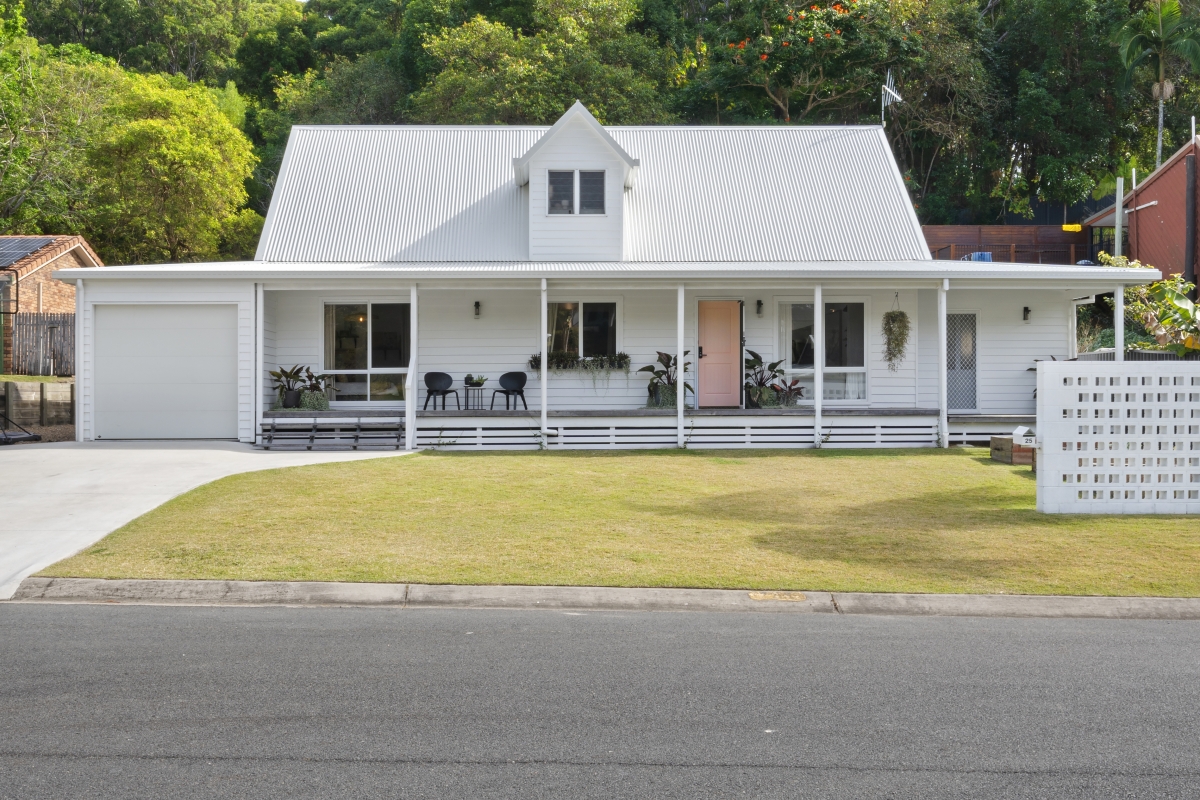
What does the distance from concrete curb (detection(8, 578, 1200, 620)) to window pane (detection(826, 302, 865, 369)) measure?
12.7 metres

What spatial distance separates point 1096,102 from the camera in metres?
36.4

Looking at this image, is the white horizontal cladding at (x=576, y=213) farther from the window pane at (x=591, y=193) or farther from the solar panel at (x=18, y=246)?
the solar panel at (x=18, y=246)

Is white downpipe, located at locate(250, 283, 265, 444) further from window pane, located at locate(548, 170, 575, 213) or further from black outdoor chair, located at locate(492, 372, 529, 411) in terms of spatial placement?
window pane, located at locate(548, 170, 575, 213)

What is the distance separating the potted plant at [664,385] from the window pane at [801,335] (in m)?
2.17

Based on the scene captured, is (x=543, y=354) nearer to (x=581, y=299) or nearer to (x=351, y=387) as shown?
(x=581, y=299)

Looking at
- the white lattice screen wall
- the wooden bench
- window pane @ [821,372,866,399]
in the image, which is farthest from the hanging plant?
the white lattice screen wall

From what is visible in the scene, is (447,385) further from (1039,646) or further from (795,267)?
(1039,646)

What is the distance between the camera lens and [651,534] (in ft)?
31.5

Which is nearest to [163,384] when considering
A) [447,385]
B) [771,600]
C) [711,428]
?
[447,385]

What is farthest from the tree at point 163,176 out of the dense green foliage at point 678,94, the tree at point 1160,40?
the tree at point 1160,40

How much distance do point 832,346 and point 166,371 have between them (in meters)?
11.5

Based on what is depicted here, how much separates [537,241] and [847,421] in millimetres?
6454

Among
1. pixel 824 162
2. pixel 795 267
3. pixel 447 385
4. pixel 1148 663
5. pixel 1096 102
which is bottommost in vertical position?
pixel 1148 663

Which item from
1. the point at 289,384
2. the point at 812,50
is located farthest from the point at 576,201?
the point at 812,50
